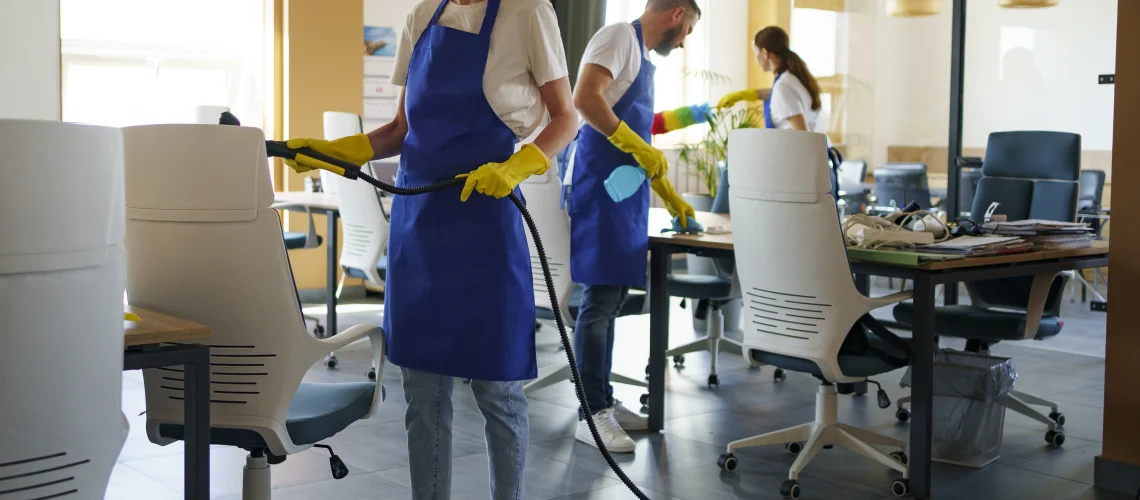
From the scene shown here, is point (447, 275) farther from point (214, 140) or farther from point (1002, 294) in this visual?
point (1002, 294)

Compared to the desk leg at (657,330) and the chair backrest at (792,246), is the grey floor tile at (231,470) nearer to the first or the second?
the desk leg at (657,330)

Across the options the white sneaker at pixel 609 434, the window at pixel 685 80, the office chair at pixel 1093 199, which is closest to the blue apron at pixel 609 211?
the white sneaker at pixel 609 434

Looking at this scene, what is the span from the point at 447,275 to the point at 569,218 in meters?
1.55

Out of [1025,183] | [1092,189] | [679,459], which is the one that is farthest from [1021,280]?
[1092,189]

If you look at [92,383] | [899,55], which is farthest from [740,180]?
[899,55]

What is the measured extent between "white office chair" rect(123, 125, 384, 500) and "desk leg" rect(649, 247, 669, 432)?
5.53 ft

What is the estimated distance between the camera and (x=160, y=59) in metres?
6.57

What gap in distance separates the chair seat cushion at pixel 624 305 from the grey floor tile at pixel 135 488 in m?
1.39

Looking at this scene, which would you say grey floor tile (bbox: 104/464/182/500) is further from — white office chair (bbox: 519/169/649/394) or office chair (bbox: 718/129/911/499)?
office chair (bbox: 718/129/911/499)

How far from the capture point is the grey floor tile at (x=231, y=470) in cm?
314

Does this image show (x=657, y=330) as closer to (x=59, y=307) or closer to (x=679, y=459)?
(x=679, y=459)

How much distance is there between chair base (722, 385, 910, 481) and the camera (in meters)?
3.21

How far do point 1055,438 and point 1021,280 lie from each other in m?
0.64

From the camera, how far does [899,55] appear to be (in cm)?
689
